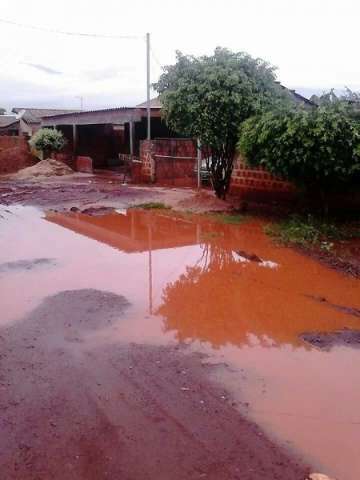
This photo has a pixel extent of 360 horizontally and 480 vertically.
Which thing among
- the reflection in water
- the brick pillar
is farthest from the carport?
the reflection in water

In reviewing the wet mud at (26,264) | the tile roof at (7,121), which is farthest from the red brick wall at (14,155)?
the wet mud at (26,264)

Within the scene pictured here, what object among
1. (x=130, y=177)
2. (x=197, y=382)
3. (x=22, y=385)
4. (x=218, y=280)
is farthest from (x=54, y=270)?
(x=130, y=177)

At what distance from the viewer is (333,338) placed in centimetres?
579

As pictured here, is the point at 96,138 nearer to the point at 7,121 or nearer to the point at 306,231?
the point at 7,121

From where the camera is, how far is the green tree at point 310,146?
10.3 m

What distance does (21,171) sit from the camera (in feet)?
86.8

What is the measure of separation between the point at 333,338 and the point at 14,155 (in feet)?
86.8

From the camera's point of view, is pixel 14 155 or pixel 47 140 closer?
pixel 47 140

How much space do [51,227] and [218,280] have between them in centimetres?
618

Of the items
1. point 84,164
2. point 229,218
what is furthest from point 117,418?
point 84,164

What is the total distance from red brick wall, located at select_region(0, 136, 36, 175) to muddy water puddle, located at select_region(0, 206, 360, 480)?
55.4 ft

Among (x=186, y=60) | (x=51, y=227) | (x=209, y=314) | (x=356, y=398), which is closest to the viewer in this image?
(x=356, y=398)

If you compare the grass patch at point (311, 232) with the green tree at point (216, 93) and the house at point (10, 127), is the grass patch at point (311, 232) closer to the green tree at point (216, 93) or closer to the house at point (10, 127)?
the green tree at point (216, 93)

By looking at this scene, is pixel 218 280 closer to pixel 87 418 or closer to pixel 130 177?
pixel 87 418
